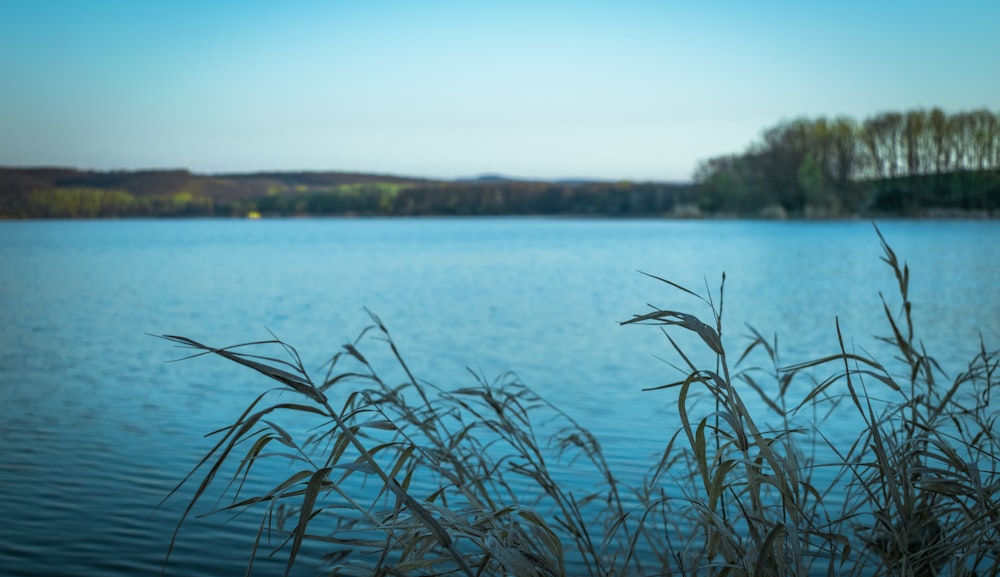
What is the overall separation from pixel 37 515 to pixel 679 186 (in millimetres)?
102326

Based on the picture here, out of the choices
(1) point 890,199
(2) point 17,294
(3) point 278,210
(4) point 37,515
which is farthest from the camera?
(3) point 278,210

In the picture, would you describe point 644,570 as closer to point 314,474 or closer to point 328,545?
point 328,545

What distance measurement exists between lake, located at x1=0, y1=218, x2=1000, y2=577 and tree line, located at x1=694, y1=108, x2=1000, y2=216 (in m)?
38.7

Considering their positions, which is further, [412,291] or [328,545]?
[412,291]

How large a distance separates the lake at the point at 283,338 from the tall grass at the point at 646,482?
1.42ft

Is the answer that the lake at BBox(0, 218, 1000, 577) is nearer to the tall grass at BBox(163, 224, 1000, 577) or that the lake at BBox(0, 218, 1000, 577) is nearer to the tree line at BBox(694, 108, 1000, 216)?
the tall grass at BBox(163, 224, 1000, 577)

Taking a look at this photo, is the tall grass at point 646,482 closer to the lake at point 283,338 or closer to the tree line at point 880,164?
the lake at point 283,338

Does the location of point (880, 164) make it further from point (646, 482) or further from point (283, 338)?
point (646, 482)

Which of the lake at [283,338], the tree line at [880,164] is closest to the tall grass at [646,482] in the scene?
the lake at [283,338]

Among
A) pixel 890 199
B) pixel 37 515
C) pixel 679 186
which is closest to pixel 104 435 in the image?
pixel 37 515

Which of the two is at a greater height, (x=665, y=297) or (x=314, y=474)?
(x=314, y=474)

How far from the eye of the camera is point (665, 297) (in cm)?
1878

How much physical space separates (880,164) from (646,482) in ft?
237

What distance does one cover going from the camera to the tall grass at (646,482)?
1.80 meters
